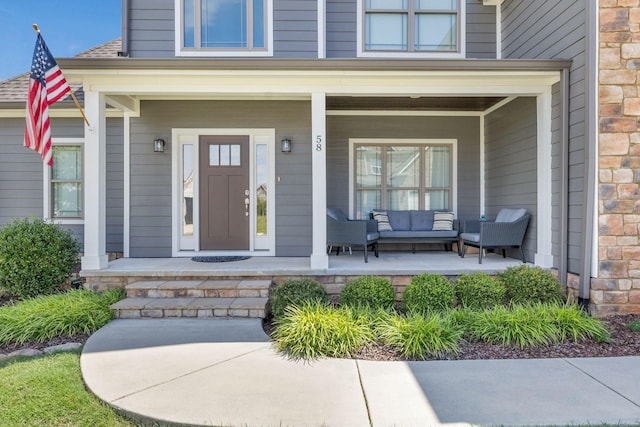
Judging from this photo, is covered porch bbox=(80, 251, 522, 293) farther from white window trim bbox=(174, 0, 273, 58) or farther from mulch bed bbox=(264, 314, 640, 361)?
white window trim bbox=(174, 0, 273, 58)

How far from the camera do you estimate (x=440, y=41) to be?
723 centimetres

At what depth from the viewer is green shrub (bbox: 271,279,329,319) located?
463 cm

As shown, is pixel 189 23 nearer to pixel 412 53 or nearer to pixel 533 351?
pixel 412 53

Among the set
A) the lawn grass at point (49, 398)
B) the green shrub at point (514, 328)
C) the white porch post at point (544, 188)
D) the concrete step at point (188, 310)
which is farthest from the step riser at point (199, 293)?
the white porch post at point (544, 188)

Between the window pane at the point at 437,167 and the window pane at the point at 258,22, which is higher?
the window pane at the point at 258,22

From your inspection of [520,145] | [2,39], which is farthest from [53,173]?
[2,39]

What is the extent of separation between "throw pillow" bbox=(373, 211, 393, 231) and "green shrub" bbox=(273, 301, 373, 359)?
3.25m

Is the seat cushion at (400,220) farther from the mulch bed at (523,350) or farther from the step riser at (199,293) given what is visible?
the mulch bed at (523,350)

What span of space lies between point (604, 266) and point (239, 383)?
4.29m

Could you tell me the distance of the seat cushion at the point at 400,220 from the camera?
24.3 feet

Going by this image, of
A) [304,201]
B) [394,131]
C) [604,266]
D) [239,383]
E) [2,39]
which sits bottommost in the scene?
[239,383]

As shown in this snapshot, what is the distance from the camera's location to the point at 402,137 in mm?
7543

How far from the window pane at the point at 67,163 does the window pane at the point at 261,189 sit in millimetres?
3089

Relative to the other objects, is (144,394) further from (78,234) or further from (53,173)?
(53,173)
